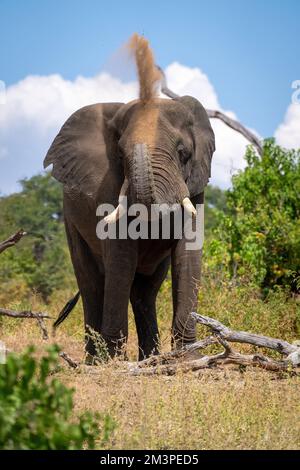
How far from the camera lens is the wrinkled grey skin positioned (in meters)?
7.04

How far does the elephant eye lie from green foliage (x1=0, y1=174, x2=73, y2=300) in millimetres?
4278

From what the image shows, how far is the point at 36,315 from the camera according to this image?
23.0ft

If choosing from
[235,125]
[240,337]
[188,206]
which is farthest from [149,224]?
[235,125]

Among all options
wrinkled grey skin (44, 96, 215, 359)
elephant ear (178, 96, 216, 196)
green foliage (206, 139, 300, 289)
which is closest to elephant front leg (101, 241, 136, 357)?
wrinkled grey skin (44, 96, 215, 359)

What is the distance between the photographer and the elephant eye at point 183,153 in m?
7.38

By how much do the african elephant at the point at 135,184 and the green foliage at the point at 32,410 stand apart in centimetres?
315

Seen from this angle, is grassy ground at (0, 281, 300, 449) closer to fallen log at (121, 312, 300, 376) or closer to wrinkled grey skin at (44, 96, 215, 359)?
fallen log at (121, 312, 300, 376)

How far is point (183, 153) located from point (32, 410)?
4.02 meters

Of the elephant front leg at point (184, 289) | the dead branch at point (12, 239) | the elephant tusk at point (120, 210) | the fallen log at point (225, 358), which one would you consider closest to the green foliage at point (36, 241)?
the dead branch at point (12, 239)

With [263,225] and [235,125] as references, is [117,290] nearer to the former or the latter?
[263,225]


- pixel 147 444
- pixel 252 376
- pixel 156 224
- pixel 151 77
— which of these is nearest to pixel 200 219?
pixel 156 224

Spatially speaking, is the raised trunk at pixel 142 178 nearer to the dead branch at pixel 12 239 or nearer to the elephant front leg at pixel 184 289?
the elephant front leg at pixel 184 289

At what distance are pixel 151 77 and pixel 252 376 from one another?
2634mm
